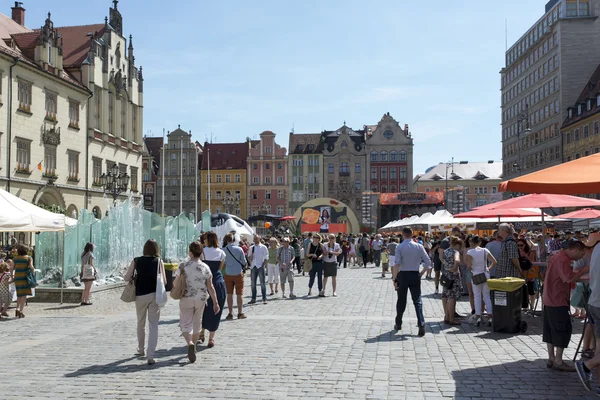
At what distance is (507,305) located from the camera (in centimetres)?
1104

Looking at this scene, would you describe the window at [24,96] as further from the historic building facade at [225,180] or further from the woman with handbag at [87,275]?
the historic building facade at [225,180]

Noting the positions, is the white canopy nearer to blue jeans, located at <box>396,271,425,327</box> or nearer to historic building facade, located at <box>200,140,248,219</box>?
blue jeans, located at <box>396,271,425,327</box>

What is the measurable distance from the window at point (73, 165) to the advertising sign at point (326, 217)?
21.2 meters

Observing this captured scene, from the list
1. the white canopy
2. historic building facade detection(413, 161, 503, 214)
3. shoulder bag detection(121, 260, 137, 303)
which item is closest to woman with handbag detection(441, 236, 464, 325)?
shoulder bag detection(121, 260, 137, 303)

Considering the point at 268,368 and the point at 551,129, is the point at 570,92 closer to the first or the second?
the point at 551,129

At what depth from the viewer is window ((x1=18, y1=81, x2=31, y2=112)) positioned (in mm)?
35469

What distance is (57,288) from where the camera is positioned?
17.4 m

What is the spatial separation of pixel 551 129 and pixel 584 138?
10.0m

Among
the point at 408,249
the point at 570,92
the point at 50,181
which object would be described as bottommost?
the point at 408,249

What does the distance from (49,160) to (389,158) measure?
65.2m

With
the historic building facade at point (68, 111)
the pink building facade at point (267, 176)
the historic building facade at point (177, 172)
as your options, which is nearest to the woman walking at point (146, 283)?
the historic building facade at point (68, 111)

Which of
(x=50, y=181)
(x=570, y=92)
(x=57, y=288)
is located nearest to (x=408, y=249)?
(x=57, y=288)

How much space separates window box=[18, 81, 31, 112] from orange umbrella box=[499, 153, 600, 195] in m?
32.1

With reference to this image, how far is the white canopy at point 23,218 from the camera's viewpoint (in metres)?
13.8
